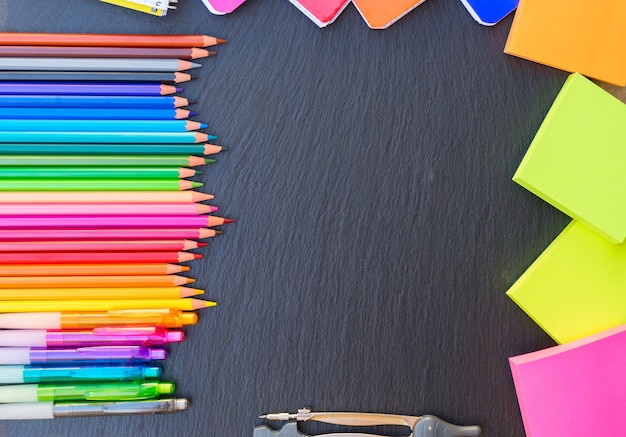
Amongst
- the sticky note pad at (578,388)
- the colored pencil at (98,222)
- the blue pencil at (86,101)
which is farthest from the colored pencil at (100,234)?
the sticky note pad at (578,388)

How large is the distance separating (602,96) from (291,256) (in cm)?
31

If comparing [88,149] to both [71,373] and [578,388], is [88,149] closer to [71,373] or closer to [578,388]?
[71,373]

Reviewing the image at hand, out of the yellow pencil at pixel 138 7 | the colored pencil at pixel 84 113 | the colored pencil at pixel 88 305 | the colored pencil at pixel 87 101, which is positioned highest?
the yellow pencil at pixel 138 7

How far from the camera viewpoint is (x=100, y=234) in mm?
536

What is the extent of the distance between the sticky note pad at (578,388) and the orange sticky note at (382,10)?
323 mm

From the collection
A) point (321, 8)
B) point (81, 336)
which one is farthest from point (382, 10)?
point (81, 336)

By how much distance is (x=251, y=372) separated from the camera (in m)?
0.56

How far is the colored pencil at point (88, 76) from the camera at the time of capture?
1.75 ft

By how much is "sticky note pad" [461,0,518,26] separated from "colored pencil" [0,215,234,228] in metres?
0.30

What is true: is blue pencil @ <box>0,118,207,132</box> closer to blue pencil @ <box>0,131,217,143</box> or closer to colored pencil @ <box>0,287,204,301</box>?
blue pencil @ <box>0,131,217,143</box>

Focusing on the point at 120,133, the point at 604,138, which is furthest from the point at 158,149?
the point at 604,138

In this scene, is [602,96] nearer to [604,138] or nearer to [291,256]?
[604,138]

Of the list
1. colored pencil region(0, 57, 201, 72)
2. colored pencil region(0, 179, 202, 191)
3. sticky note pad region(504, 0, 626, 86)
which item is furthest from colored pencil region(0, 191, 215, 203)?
sticky note pad region(504, 0, 626, 86)

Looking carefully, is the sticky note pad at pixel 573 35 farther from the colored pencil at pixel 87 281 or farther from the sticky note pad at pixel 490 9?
the colored pencil at pixel 87 281
